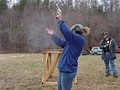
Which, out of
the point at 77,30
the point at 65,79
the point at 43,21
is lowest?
the point at 65,79

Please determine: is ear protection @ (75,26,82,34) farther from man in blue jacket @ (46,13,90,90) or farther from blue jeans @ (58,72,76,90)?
blue jeans @ (58,72,76,90)

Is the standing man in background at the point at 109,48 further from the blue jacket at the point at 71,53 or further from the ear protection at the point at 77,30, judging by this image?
the blue jacket at the point at 71,53

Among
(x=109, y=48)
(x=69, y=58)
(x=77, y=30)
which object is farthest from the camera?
(x=109, y=48)

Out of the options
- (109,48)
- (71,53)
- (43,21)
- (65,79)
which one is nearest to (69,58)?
(71,53)

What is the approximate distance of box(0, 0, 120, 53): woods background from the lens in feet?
133

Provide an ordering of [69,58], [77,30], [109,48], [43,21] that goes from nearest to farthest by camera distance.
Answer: [69,58], [77,30], [109,48], [43,21]

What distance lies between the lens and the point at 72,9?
154ft

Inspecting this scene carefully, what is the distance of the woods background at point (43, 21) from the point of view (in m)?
40.6

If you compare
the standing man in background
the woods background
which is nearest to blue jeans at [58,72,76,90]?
the standing man in background

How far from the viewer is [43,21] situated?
4391 cm

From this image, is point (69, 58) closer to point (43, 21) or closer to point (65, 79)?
point (65, 79)

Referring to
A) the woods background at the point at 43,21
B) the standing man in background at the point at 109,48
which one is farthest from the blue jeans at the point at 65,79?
the woods background at the point at 43,21

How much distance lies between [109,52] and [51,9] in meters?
37.8

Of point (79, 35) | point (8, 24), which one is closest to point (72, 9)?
point (8, 24)
